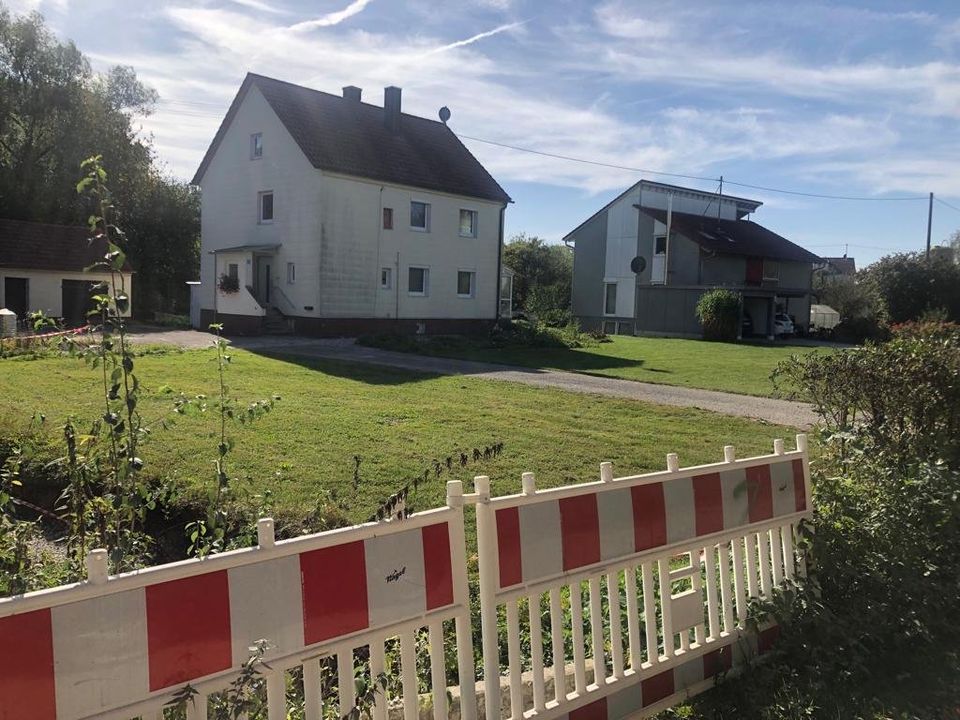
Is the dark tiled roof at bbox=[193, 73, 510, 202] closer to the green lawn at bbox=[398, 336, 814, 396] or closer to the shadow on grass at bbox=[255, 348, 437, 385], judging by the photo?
the green lawn at bbox=[398, 336, 814, 396]

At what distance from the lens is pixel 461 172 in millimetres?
34406

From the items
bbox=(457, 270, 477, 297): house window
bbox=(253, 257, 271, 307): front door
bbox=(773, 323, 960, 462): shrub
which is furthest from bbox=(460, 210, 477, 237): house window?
bbox=(773, 323, 960, 462): shrub

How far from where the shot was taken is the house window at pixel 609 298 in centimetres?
4653

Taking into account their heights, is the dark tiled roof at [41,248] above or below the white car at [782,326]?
above

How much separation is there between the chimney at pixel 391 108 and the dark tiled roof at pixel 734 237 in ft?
58.8

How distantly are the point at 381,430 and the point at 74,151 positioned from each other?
38165mm

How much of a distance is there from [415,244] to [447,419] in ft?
71.6

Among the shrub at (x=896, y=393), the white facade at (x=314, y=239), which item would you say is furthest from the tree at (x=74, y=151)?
the shrub at (x=896, y=393)

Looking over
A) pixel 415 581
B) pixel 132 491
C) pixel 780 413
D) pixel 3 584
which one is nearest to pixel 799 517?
pixel 415 581

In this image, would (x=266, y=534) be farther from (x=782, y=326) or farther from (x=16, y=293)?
(x=782, y=326)

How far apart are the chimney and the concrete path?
11.4 m

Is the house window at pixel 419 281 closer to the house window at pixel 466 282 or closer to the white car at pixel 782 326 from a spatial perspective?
the house window at pixel 466 282

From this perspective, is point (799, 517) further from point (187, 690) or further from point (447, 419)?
point (447, 419)

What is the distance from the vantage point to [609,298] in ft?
154
